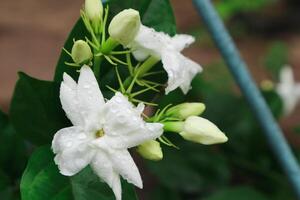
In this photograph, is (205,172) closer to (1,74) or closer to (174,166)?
(174,166)

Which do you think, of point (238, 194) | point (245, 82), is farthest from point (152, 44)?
point (238, 194)

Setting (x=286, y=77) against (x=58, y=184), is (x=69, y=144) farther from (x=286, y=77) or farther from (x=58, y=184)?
(x=286, y=77)

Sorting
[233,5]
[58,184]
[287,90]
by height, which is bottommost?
[58,184]

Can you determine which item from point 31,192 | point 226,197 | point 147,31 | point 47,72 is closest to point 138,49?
point 147,31

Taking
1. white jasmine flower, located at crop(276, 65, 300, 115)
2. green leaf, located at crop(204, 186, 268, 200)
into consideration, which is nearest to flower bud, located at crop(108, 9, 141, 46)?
green leaf, located at crop(204, 186, 268, 200)

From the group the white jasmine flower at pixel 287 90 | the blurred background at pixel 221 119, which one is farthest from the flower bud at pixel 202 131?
the white jasmine flower at pixel 287 90

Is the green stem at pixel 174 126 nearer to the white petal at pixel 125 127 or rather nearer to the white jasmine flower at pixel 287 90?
the white petal at pixel 125 127

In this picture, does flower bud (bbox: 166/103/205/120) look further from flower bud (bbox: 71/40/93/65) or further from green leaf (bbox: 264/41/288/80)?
green leaf (bbox: 264/41/288/80)
